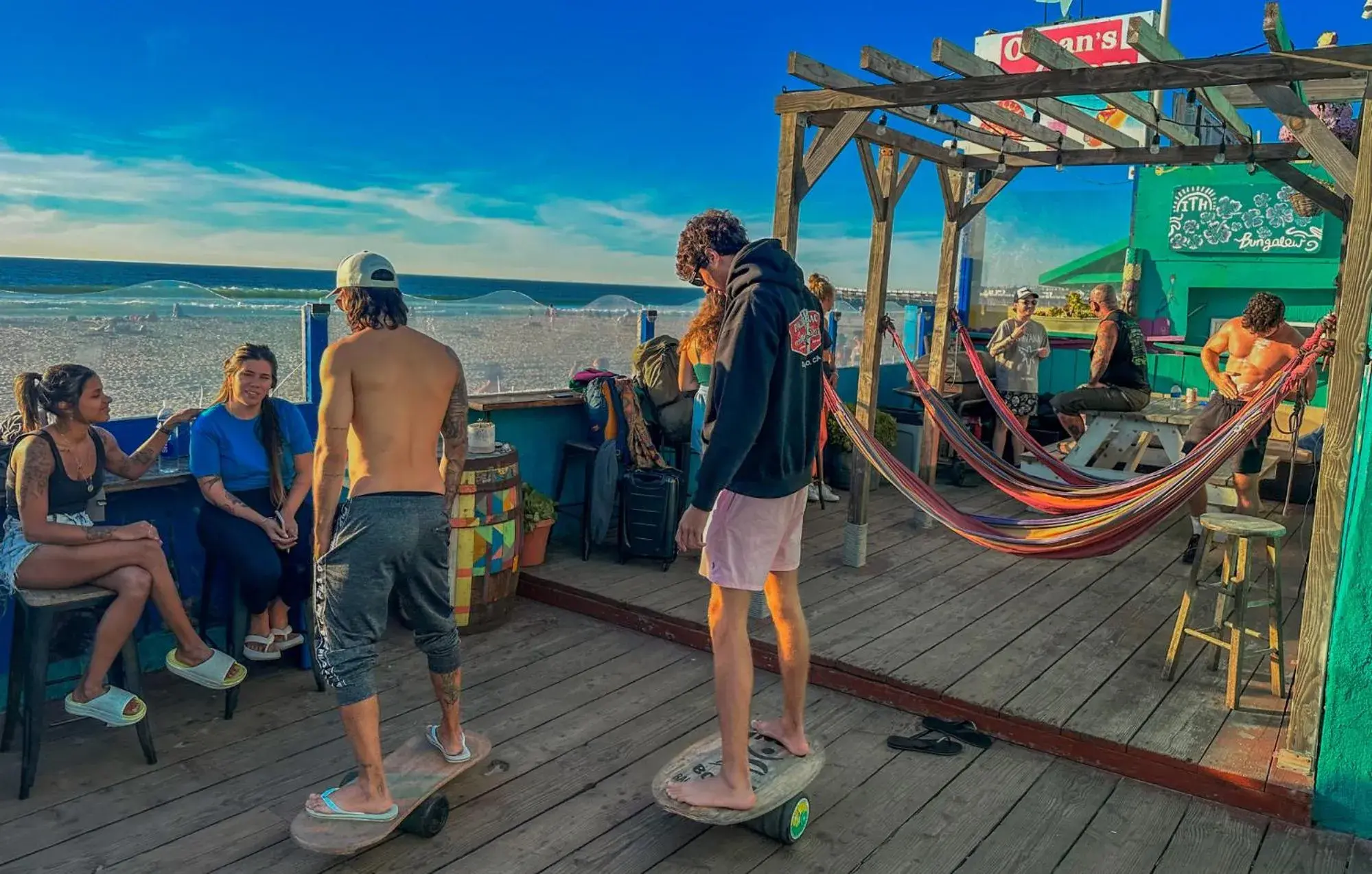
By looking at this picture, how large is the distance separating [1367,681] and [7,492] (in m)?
3.75

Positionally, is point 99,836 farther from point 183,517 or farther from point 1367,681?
point 1367,681

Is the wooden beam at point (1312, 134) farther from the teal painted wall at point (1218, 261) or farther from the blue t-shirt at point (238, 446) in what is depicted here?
the teal painted wall at point (1218, 261)

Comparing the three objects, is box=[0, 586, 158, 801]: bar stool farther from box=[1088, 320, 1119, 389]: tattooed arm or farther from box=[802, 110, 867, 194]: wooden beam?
box=[1088, 320, 1119, 389]: tattooed arm

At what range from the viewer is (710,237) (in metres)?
2.39

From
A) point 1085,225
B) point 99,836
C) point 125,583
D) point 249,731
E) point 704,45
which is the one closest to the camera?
point 99,836

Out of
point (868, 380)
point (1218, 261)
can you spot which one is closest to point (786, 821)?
point (868, 380)

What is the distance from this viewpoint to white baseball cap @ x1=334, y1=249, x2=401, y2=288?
7.47ft

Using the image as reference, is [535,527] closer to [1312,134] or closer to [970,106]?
[970,106]

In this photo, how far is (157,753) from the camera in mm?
2689

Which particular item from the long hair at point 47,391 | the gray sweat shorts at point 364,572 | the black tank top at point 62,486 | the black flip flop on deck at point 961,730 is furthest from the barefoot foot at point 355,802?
the black flip flop on deck at point 961,730

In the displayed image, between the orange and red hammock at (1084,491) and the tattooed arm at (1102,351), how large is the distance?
1.60 meters

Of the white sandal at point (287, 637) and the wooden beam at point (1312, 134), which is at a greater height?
the wooden beam at point (1312, 134)

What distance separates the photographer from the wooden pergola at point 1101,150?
8.25 ft

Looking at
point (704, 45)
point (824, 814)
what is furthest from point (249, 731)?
point (704, 45)
